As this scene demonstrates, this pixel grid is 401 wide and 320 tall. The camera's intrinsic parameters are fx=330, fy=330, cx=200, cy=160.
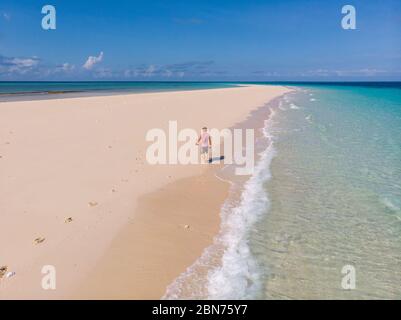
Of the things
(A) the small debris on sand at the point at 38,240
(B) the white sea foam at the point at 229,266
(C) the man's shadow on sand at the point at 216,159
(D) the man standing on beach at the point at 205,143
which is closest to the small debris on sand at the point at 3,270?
(A) the small debris on sand at the point at 38,240

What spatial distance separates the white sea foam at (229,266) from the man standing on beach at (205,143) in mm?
4315

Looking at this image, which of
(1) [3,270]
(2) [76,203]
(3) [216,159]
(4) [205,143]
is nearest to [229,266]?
(1) [3,270]

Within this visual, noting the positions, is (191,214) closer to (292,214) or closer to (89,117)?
(292,214)

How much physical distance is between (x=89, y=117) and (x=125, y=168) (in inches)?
521

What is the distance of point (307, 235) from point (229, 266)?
7.15ft

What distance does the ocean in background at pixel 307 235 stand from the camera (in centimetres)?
551

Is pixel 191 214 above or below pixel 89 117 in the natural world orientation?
below

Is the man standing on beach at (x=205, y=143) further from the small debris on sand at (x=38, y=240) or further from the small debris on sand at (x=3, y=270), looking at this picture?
the small debris on sand at (x=3, y=270)

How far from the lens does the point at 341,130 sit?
2217 centimetres

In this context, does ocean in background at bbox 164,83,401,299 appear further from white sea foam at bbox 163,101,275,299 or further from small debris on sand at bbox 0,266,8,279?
small debris on sand at bbox 0,266,8,279
